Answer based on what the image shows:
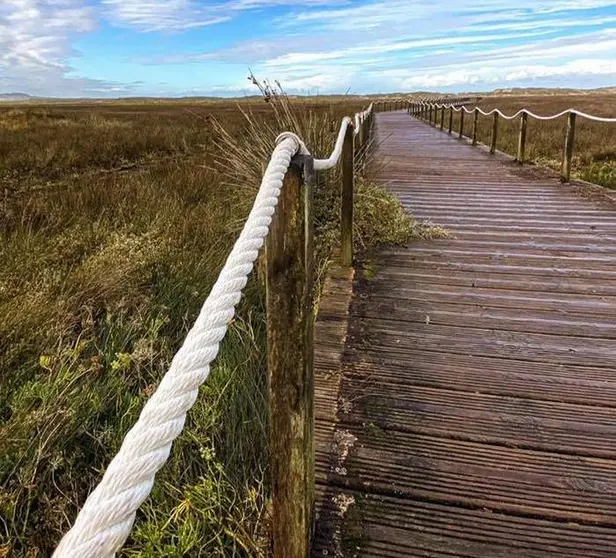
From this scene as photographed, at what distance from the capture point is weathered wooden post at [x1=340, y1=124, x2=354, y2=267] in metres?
3.99

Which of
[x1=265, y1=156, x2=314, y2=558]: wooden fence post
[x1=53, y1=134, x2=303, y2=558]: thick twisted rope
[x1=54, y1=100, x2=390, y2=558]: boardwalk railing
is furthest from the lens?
[x1=265, y1=156, x2=314, y2=558]: wooden fence post

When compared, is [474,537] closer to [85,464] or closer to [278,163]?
[278,163]

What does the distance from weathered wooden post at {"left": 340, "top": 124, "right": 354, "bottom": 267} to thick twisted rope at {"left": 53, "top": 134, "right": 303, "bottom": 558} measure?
2.88 m

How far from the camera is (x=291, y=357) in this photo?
1460mm

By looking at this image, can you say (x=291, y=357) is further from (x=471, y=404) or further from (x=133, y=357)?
(x=133, y=357)

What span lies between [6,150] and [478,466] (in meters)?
13.7

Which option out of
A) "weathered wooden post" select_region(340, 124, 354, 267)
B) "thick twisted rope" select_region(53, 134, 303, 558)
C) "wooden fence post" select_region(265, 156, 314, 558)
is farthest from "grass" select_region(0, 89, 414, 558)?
"thick twisted rope" select_region(53, 134, 303, 558)

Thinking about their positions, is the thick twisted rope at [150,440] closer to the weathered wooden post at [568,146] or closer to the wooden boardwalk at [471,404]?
the wooden boardwalk at [471,404]

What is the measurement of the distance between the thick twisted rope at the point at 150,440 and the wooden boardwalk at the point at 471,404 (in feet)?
3.39

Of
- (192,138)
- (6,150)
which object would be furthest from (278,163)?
(192,138)

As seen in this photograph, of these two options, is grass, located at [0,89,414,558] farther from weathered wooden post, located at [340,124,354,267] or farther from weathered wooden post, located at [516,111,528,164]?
weathered wooden post, located at [516,111,528,164]

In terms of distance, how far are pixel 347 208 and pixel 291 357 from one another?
8.71 ft

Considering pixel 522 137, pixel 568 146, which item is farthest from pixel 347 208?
pixel 522 137

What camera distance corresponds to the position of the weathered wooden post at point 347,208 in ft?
13.1
